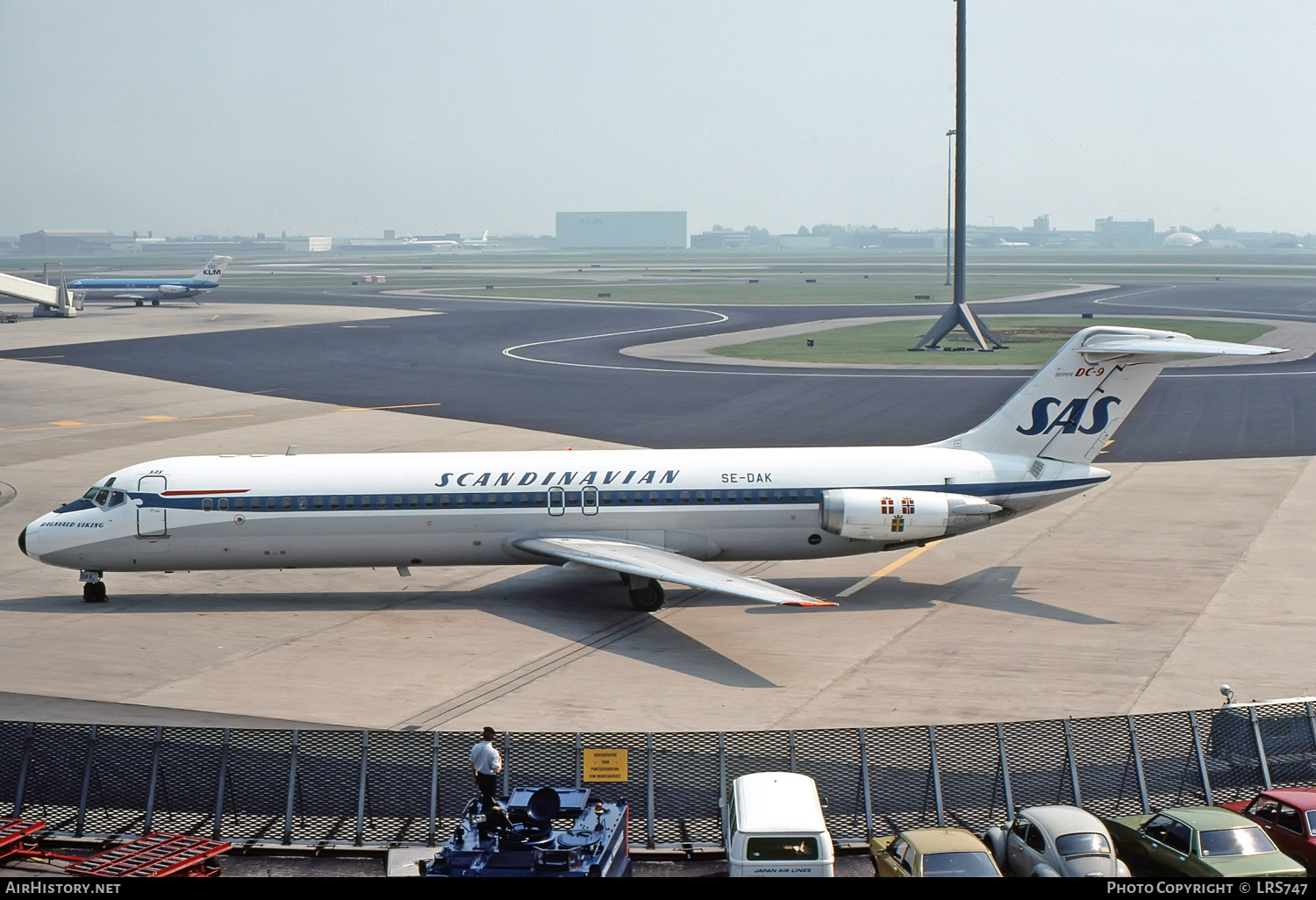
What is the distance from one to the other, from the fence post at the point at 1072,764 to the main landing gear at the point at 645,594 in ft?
40.3

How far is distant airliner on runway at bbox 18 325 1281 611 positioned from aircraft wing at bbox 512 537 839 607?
115 millimetres

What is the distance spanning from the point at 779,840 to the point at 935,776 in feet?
11.2

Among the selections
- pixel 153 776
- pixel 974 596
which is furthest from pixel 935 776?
pixel 974 596

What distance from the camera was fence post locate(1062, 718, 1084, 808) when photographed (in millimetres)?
17359

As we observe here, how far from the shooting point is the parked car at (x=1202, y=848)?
1462 centimetres

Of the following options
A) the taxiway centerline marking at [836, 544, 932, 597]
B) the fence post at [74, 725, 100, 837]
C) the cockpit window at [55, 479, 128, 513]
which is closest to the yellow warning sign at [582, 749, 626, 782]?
the fence post at [74, 725, 100, 837]

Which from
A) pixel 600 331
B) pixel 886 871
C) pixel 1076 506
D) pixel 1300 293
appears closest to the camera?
pixel 886 871

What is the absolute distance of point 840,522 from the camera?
95.1 ft

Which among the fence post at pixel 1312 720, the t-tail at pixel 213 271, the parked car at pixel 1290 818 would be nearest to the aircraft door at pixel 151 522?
the parked car at pixel 1290 818

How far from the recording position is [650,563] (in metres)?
27.9
